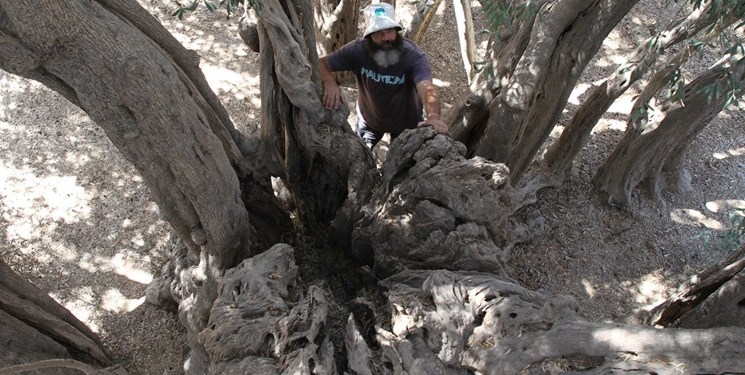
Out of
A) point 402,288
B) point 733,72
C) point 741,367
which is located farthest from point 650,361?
point 733,72

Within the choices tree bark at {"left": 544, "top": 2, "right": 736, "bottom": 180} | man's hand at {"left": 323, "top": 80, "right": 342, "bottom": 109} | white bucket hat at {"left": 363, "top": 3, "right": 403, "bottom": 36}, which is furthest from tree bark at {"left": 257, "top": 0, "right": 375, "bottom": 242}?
tree bark at {"left": 544, "top": 2, "right": 736, "bottom": 180}

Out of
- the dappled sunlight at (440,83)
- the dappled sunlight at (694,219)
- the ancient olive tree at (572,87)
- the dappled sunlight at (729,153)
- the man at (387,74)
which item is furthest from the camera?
Answer: the dappled sunlight at (440,83)

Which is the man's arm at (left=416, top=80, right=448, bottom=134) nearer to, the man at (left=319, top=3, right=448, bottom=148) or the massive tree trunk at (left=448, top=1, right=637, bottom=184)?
the man at (left=319, top=3, right=448, bottom=148)

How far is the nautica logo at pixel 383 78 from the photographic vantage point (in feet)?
13.0

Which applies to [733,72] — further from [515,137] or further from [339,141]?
[339,141]

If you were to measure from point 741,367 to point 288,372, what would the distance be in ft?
5.79

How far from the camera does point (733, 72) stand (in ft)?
10.9

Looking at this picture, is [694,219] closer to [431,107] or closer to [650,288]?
[650,288]

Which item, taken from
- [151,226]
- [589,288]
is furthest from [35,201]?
[589,288]

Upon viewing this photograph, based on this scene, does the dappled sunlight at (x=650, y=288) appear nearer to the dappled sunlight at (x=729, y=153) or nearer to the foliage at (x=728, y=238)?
the foliage at (x=728, y=238)

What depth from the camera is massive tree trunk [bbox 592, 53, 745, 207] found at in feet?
13.4

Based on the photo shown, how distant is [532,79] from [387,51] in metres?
0.99

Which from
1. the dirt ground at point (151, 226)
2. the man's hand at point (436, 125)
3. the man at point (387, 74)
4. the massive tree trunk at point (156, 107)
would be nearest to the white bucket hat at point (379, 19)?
the man at point (387, 74)

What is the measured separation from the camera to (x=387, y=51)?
380cm
